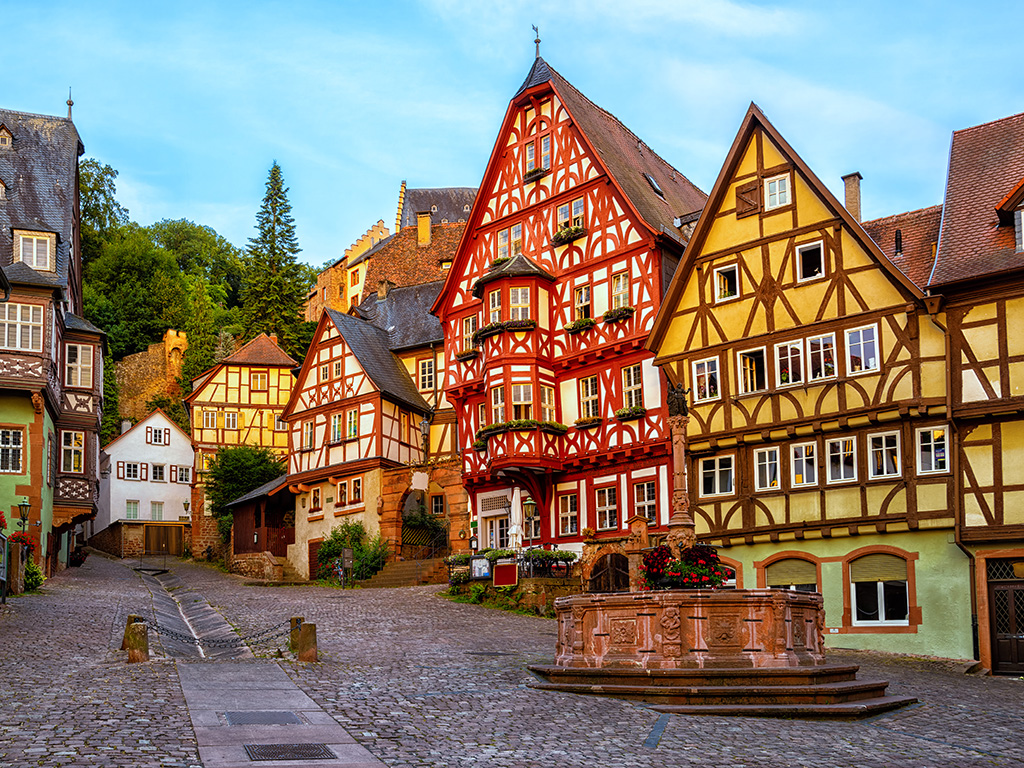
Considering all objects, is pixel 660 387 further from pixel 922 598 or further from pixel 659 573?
pixel 659 573

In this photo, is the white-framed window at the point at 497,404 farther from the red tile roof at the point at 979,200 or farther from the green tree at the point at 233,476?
the green tree at the point at 233,476

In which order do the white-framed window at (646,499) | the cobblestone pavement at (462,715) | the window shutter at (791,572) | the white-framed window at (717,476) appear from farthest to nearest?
the white-framed window at (646,499) → the white-framed window at (717,476) → the window shutter at (791,572) → the cobblestone pavement at (462,715)

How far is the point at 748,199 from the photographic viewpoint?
3156 centimetres

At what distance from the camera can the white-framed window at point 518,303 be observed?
3775 centimetres

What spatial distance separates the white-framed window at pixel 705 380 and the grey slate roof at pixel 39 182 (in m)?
19.8

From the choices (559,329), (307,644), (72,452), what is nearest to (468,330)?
(559,329)

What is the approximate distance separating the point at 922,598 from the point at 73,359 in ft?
97.4

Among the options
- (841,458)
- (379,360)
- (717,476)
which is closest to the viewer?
(841,458)

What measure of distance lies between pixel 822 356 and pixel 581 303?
10.1 m

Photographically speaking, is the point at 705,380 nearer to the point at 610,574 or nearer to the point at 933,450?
the point at 610,574

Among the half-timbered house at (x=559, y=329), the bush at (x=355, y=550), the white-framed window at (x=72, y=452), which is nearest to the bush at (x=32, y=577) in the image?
the white-framed window at (x=72, y=452)

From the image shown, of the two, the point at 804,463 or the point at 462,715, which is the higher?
the point at 804,463

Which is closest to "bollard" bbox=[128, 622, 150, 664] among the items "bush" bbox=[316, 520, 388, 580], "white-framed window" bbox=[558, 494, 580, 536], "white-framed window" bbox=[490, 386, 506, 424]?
"white-framed window" bbox=[558, 494, 580, 536]

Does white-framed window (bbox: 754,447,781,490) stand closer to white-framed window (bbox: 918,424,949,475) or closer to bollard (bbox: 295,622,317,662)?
white-framed window (bbox: 918,424,949,475)
